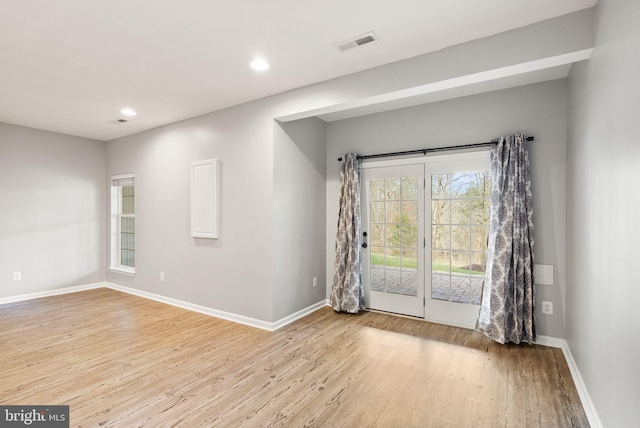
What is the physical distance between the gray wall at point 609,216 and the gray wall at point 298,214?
9.47 ft

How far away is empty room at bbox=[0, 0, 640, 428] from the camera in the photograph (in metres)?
2.15

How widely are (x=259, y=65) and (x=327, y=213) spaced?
2.32 meters

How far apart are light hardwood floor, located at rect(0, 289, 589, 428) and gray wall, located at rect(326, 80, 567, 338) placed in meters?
0.96

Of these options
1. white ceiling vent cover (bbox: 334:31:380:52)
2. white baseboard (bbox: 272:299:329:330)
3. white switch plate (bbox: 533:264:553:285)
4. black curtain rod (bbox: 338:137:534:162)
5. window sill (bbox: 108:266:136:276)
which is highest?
white ceiling vent cover (bbox: 334:31:380:52)

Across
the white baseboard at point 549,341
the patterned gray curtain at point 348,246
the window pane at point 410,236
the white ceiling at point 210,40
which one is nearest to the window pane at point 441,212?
the window pane at point 410,236

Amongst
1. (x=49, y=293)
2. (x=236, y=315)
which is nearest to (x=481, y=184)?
(x=236, y=315)

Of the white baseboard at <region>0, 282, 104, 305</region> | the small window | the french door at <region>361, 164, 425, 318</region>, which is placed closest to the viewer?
the french door at <region>361, 164, 425, 318</region>

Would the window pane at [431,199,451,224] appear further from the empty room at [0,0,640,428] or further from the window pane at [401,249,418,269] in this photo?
the window pane at [401,249,418,269]

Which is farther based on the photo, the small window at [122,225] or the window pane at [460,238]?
the small window at [122,225]

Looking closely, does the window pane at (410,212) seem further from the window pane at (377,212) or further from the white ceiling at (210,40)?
the white ceiling at (210,40)

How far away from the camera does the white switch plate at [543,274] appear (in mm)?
3237

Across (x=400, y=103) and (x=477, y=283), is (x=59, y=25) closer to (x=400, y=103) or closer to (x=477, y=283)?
(x=400, y=103)

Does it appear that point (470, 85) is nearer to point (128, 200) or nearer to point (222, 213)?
point (222, 213)

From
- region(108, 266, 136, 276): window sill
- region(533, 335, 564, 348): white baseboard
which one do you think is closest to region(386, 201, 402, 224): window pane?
region(533, 335, 564, 348): white baseboard
